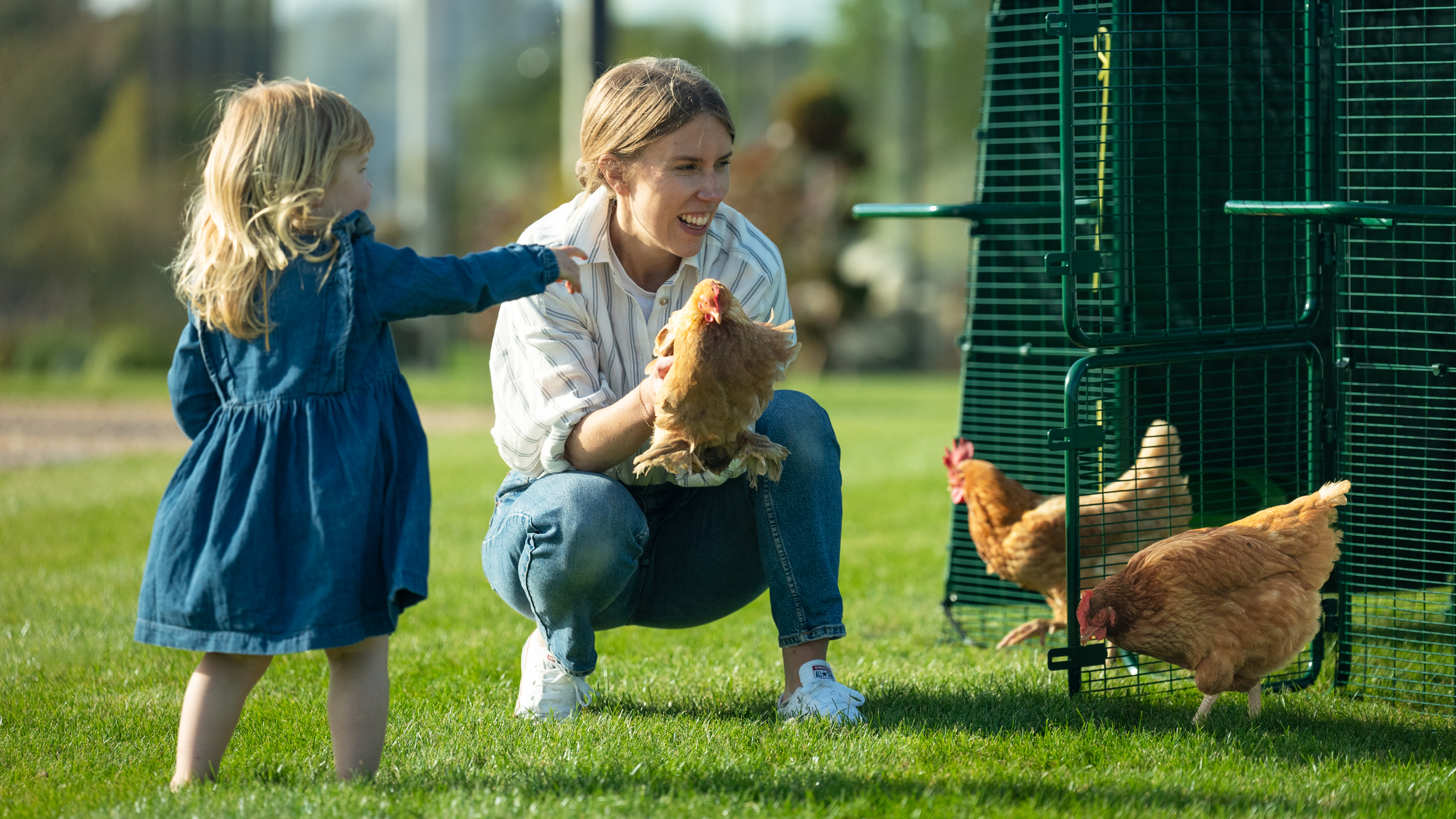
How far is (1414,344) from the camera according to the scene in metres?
3.45

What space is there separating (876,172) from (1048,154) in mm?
14222

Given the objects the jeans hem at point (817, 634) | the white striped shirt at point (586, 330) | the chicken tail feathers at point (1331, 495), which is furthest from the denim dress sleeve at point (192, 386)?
the chicken tail feathers at point (1331, 495)

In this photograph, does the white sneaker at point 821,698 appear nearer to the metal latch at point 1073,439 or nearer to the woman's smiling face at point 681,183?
the metal latch at point 1073,439

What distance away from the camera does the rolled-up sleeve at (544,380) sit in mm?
2705

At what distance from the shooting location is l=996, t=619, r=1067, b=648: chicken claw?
3.64m

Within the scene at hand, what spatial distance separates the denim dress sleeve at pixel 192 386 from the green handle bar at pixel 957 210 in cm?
189

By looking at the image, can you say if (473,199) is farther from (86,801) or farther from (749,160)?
(86,801)

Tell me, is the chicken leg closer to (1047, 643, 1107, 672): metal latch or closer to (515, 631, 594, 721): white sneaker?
(1047, 643, 1107, 672): metal latch

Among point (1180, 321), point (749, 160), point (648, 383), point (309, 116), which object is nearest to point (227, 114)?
point (309, 116)

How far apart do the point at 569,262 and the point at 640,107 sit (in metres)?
0.43

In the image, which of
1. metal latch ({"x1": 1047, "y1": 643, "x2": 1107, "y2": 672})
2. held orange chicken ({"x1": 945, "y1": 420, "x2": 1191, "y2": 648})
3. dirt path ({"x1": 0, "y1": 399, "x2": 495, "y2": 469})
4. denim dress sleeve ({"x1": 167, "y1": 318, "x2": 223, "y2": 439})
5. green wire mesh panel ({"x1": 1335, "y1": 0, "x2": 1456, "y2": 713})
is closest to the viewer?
denim dress sleeve ({"x1": 167, "y1": 318, "x2": 223, "y2": 439})

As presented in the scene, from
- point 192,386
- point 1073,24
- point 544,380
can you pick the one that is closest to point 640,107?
point 544,380

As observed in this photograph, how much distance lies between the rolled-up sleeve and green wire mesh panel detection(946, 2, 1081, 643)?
155cm

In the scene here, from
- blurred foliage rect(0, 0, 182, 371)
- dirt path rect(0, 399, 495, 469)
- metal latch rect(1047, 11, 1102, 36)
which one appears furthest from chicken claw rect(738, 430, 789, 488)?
blurred foliage rect(0, 0, 182, 371)
